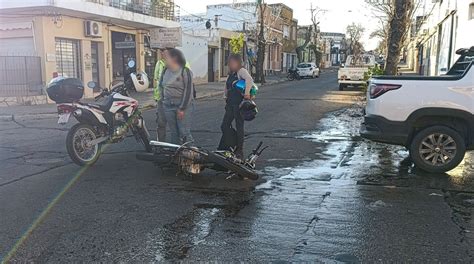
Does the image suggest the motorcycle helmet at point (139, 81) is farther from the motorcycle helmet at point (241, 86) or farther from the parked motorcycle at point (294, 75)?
the parked motorcycle at point (294, 75)

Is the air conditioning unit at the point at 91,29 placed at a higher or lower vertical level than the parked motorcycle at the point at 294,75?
higher

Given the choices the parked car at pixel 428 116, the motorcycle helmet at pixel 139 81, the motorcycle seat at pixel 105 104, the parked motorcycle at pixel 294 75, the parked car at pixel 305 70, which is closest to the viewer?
the parked car at pixel 428 116

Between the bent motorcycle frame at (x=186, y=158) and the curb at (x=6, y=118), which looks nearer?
the bent motorcycle frame at (x=186, y=158)

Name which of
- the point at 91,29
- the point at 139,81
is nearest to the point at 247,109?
the point at 139,81

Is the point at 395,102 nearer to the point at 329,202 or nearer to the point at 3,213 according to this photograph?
the point at 329,202

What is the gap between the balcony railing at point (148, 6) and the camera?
855 inches

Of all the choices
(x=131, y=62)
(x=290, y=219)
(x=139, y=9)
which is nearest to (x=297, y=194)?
(x=290, y=219)

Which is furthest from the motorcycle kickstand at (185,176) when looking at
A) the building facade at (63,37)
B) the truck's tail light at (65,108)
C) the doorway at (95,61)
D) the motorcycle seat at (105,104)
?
the doorway at (95,61)

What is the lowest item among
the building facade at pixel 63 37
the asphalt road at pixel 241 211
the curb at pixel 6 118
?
the curb at pixel 6 118

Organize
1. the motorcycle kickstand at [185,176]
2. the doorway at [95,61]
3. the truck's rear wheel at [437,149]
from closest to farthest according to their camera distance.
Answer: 1. the motorcycle kickstand at [185,176]
2. the truck's rear wheel at [437,149]
3. the doorway at [95,61]

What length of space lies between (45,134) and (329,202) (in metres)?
7.87

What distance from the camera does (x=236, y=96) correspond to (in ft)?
22.0

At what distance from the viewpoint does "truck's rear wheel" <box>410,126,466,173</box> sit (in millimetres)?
6605

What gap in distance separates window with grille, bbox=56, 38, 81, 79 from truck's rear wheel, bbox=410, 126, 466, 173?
1643cm
